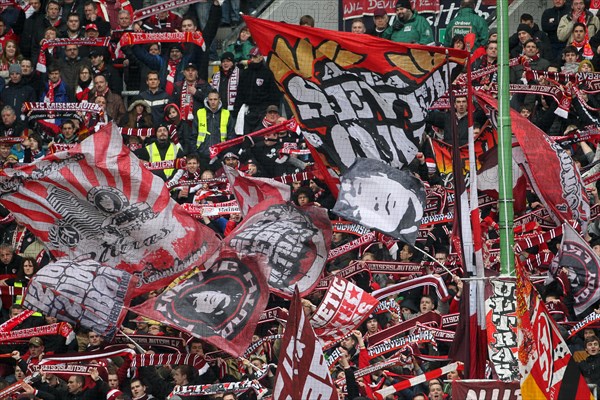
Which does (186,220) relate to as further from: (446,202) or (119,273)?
(446,202)

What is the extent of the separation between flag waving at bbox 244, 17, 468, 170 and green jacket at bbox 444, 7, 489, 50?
7108mm

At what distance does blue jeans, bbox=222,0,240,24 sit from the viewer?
94.0 ft

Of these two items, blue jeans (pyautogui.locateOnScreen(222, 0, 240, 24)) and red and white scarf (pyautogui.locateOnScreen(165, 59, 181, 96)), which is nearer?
red and white scarf (pyautogui.locateOnScreen(165, 59, 181, 96))

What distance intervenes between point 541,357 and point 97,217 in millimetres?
6237

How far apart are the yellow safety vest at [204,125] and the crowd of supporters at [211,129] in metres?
0.02

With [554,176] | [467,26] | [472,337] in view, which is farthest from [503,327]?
[467,26]

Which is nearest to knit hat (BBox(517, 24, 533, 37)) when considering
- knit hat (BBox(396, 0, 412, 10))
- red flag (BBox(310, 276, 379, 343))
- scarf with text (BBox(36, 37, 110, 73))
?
knit hat (BBox(396, 0, 412, 10))

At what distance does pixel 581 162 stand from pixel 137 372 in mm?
6417

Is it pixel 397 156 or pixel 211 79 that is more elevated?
pixel 397 156

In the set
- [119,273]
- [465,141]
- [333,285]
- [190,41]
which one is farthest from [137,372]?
[190,41]

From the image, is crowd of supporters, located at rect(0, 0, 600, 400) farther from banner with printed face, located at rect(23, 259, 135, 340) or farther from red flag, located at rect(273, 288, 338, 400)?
red flag, located at rect(273, 288, 338, 400)

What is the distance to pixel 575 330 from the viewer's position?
64.1 feet

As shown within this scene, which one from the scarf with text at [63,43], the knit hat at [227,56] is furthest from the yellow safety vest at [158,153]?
the scarf with text at [63,43]

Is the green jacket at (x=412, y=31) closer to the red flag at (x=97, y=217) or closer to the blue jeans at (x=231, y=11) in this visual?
the blue jeans at (x=231, y=11)
